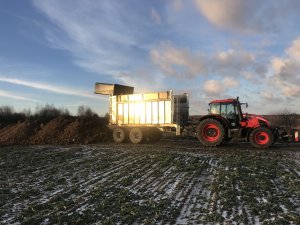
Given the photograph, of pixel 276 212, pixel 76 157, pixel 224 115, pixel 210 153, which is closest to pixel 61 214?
pixel 276 212

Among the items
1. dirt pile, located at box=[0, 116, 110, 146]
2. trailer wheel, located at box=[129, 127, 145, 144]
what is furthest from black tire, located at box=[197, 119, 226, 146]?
dirt pile, located at box=[0, 116, 110, 146]

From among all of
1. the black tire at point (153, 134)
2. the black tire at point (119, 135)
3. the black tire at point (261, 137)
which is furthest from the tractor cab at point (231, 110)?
the black tire at point (119, 135)

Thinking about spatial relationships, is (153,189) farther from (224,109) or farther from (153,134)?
(153,134)

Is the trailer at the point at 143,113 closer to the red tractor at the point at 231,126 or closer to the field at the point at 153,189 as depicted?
the red tractor at the point at 231,126

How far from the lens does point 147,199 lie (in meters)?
9.59

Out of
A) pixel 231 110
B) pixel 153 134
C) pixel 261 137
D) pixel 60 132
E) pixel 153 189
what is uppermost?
pixel 231 110

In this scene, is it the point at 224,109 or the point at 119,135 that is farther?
the point at 119,135

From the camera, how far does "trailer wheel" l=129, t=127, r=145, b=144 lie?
2302 cm

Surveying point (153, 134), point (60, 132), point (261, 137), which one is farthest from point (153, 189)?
point (60, 132)

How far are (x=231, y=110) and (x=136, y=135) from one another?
21.7 ft

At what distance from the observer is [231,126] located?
774 inches

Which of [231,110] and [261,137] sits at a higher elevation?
[231,110]

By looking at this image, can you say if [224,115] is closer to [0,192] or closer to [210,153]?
[210,153]

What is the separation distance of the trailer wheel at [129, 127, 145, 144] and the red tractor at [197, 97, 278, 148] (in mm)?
4475
